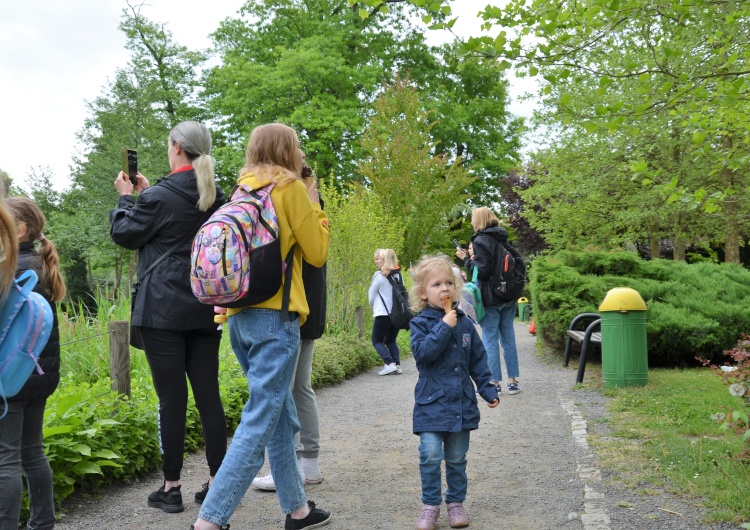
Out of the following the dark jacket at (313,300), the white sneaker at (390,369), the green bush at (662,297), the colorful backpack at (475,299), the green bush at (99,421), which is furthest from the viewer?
the white sneaker at (390,369)

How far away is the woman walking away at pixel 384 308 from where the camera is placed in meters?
11.4

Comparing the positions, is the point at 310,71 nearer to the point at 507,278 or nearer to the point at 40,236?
the point at 507,278

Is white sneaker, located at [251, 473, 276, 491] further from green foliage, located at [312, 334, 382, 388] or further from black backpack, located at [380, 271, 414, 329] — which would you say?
black backpack, located at [380, 271, 414, 329]

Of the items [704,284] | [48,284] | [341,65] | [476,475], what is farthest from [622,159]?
[48,284]

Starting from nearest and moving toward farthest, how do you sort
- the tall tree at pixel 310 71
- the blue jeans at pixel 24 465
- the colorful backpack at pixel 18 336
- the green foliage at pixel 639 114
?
the colorful backpack at pixel 18 336 < the blue jeans at pixel 24 465 < the green foliage at pixel 639 114 < the tall tree at pixel 310 71

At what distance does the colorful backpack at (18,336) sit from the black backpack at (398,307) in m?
8.38

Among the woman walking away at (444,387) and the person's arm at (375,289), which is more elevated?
the person's arm at (375,289)

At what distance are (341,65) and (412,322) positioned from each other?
2788 centimetres

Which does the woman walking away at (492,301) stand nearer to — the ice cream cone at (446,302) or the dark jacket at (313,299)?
the dark jacket at (313,299)

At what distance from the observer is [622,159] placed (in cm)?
2208

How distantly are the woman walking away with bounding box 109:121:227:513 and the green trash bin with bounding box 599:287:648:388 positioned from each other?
5.43 m

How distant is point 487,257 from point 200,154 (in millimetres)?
4770

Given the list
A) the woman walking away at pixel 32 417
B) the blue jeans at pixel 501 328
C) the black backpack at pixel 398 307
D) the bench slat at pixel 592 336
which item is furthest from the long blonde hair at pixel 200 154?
the black backpack at pixel 398 307

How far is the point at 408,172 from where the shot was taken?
79.0 ft
